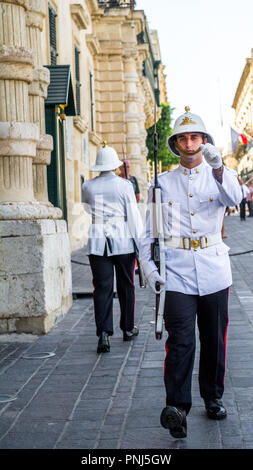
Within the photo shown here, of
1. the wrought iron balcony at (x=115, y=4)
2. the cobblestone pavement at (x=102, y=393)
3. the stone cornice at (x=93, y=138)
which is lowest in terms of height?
the cobblestone pavement at (x=102, y=393)

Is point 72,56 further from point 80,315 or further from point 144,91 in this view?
point 144,91

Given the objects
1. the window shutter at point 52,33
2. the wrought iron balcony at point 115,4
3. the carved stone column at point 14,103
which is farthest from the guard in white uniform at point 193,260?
the wrought iron balcony at point 115,4

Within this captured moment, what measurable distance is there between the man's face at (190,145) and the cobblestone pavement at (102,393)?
1.56 meters

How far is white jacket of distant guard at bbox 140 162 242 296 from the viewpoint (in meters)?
4.61

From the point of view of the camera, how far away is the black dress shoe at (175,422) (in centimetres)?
435

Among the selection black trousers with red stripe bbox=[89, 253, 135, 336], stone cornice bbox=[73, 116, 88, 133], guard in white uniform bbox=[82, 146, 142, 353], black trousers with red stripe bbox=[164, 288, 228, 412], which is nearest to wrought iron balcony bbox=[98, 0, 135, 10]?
stone cornice bbox=[73, 116, 88, 133]

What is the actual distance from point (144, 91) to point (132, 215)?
110 feet

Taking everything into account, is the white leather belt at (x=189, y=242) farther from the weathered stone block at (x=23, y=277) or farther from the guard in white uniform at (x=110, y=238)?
the weathered stone block at (x=23, y=277)

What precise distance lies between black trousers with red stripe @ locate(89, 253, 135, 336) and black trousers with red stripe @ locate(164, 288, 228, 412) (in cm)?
249

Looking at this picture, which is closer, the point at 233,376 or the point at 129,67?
the point at 233,376

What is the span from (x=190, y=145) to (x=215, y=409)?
158 cm

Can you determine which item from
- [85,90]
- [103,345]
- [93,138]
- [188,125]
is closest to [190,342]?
[188,125]

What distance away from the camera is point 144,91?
132 feet

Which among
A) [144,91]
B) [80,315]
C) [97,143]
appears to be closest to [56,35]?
[97,143]
